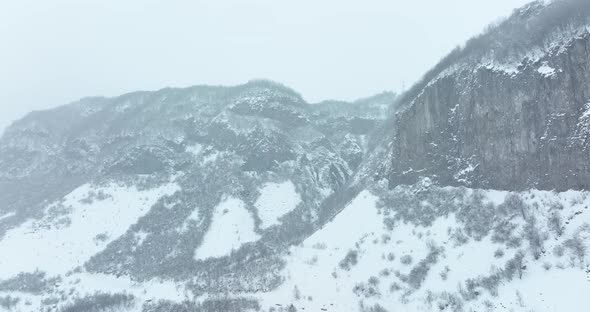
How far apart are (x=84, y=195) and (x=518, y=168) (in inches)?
6309

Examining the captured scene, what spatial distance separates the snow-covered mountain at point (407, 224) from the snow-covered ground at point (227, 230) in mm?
682

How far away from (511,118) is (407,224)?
3435cm

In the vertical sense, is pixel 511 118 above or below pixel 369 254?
above

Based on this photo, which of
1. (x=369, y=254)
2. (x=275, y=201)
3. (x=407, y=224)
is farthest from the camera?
(x=275, y=201)

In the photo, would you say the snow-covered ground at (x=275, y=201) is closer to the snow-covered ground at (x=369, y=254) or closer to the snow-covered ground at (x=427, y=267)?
the snow-covered ground at (x=369, y=254)

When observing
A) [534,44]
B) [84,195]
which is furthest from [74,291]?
[534,44]

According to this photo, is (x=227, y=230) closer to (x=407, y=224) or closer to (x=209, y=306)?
(x=209, y=306)

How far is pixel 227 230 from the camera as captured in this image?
167750 millimetres

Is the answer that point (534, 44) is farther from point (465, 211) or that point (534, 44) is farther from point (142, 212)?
point (142, 212)

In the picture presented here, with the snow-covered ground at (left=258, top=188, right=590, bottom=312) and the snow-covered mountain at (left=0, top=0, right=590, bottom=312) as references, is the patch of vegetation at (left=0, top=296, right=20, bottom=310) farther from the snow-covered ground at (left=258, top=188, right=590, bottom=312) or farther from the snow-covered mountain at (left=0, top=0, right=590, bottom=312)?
the snow-covered ground at (left=258, top=188, right=590, bottom=312)

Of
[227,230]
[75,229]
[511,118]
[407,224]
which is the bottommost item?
[227,230]

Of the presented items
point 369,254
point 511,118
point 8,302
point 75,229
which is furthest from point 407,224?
point 75,229

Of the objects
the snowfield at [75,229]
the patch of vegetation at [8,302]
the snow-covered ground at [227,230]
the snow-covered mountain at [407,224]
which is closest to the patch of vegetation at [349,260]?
the snow-covered mountain at [407,224]

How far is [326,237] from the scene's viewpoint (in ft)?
441
